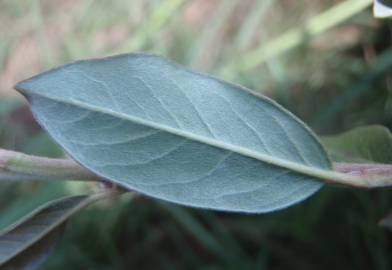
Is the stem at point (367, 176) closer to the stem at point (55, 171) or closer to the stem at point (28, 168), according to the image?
the stem at point (55, 171)

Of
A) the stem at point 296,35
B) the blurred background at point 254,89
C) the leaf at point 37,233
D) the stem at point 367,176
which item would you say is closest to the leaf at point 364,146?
the stem at point 367,176

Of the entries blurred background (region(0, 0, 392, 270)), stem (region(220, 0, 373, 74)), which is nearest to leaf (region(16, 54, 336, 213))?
blurred background (region(0, 0, 392, 270))

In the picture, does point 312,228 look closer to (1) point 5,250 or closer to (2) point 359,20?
(2) point 359,20

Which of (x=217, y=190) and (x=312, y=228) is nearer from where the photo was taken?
(x=217, y=190)

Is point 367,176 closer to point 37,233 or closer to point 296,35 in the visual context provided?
point 37,233

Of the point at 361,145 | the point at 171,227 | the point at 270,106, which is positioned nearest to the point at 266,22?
the point at 171,227
